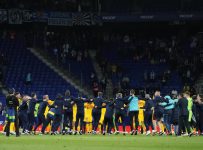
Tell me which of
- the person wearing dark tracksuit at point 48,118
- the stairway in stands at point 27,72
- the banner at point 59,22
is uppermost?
the banner at point 59,22

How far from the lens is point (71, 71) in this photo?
55844 mm

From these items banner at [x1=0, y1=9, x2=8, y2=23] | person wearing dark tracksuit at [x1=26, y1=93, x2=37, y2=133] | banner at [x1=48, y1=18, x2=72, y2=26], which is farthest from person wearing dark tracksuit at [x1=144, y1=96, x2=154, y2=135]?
banner at [x1=0, y1=9, x2=8, y2=23]

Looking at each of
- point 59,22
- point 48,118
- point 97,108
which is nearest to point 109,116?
point 97,108

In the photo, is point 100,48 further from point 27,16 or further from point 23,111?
point 23,111

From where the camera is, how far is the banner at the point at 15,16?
5381 centimetres

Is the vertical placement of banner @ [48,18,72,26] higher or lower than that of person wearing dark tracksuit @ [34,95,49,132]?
higher

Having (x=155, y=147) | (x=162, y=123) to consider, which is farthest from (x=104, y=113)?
(x=155, y=147)

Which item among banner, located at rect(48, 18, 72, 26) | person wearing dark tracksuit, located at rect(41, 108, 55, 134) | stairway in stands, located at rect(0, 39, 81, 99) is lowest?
person wearing dark tracksuit, located at rect(41, 108, 55, 134)

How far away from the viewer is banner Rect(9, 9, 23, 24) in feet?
177

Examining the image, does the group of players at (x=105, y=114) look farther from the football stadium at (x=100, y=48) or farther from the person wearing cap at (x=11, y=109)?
the football stadium at (x=100, y=48)

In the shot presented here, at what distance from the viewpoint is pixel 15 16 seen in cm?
5388

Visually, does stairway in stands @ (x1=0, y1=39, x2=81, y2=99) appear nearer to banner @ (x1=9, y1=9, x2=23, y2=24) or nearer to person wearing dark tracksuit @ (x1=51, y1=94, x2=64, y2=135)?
banner @ (x1=9, y1=9, x2=23, y2=24)

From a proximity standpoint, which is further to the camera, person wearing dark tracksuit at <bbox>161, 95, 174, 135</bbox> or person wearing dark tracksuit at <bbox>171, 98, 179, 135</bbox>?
person wearing dark tracksuit at <bbox>161, 95, 174, 135</bbox>

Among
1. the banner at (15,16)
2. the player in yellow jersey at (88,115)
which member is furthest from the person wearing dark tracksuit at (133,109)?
the banner at (15,16)
